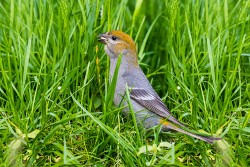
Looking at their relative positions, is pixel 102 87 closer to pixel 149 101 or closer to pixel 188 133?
pixel 149 101

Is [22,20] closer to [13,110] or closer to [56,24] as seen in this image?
[56,24]

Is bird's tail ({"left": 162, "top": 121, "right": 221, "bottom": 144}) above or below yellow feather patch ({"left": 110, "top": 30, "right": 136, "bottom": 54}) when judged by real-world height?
below

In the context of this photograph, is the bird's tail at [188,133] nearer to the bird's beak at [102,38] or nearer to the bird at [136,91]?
the bird at [136,91]

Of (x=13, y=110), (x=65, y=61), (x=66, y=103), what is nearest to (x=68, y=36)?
(x=65, y=61)

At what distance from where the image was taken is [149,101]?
19.4 feet

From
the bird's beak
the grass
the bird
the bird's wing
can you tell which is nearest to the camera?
the grass

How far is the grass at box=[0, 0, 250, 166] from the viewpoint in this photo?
17.1ft

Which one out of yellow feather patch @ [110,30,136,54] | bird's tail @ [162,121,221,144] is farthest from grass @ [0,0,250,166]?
yellow feather patch @ [110,30,136,54]

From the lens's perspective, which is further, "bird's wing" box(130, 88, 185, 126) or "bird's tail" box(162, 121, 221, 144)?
"bird's wing" box(130, 88, 185, 126)

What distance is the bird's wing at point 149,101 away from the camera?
5.80 m

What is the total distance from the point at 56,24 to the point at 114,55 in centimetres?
65

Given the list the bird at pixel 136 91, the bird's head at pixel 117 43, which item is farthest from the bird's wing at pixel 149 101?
the bird's head at pixel 117 43

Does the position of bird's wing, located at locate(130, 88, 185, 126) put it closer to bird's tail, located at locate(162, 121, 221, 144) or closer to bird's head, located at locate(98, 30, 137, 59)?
bird's tail, located at locate(162, 121, 221, 144)

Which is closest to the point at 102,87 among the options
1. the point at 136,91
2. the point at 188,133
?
the point at 136,91
